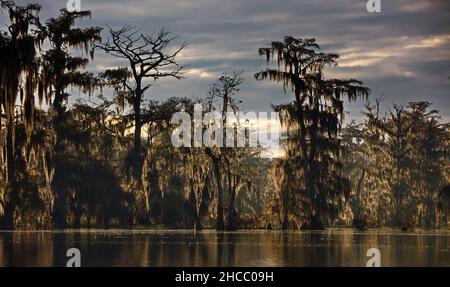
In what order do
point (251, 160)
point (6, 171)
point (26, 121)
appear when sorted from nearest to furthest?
point (26, 121) < point (6, 171) < point (251, 160)

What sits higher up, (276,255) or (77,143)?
(77,143)

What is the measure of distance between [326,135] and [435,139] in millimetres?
25714

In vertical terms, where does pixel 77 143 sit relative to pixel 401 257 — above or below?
above

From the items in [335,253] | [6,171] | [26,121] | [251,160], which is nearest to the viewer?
[335,253]

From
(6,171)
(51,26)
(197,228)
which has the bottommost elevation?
(197,228)

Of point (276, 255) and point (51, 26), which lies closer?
point (276, 255)

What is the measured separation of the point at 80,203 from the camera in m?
64.9

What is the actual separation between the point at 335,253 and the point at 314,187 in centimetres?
3456

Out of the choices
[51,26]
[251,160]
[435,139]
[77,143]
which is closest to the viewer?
[51,26]

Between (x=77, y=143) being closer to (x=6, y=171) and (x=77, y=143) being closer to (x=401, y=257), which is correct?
(x=6, y=171)

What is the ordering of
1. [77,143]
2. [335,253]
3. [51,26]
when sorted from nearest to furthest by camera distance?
[335,253]
[51,26]
[77,143]

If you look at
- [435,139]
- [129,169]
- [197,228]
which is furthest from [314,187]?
[435,139]

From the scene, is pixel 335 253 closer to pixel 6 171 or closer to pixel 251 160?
pixel 6 171
